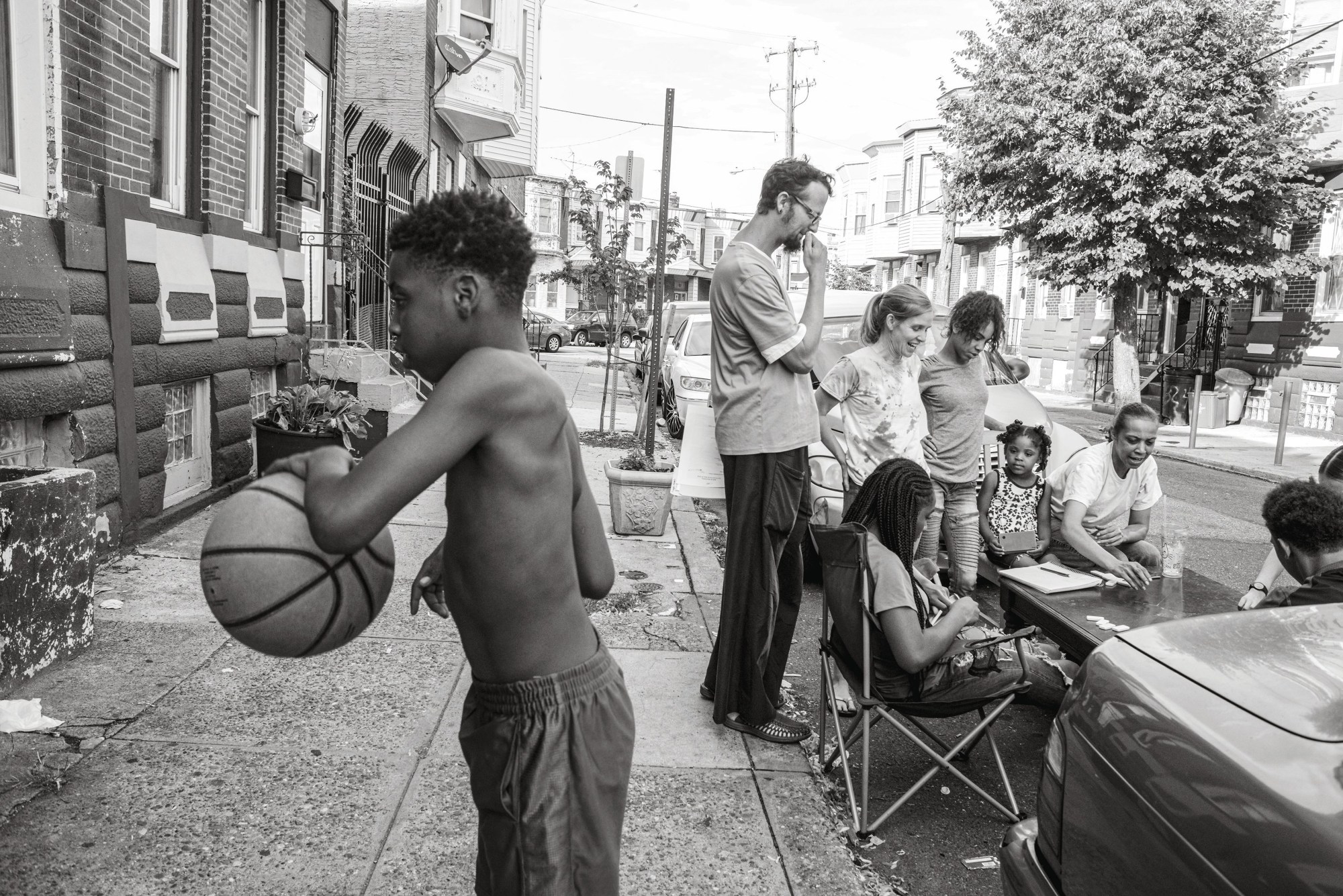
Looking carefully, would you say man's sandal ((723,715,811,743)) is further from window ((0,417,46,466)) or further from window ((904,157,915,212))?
window ((904,157,915,212))

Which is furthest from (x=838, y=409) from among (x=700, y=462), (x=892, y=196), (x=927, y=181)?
(x=892, y=196)

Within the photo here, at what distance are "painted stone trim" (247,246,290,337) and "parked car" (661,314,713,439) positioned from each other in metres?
4.97

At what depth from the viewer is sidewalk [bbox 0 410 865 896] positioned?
3039 millimetres

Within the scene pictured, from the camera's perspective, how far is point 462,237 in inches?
76.6

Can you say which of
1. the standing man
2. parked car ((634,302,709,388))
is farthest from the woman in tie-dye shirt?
parked car ((634,302,709,388))

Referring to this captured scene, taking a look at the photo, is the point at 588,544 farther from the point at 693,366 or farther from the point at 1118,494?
the point at 693,366

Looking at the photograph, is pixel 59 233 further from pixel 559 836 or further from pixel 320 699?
pixel 559 836

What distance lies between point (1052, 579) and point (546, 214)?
195 ft

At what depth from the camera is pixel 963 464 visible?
5.71m

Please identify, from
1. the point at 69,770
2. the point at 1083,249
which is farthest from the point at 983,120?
the point at 69,770

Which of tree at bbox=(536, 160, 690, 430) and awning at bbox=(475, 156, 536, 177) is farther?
awning at bbox=(475, 156, 536, 177)

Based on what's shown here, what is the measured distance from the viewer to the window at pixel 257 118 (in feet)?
28.5

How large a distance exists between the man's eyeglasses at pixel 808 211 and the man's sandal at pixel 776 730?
190cm

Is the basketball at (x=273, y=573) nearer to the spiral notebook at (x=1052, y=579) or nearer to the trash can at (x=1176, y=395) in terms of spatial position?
the spiral notebook at (x=1052, y=579)
